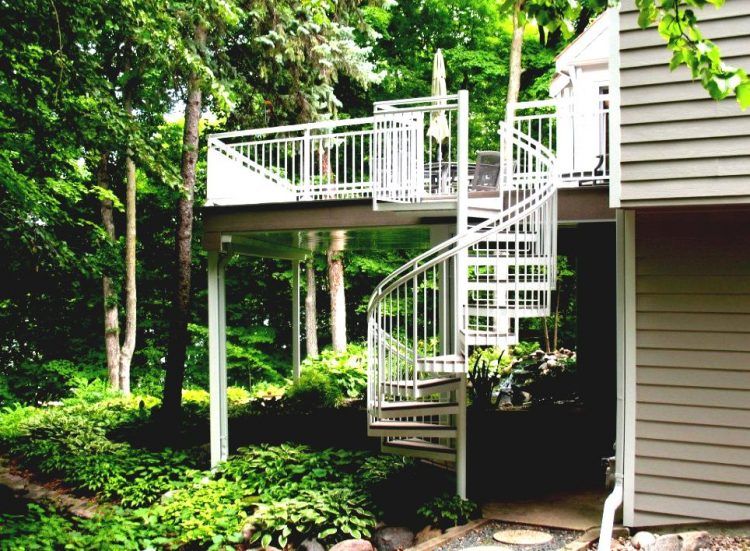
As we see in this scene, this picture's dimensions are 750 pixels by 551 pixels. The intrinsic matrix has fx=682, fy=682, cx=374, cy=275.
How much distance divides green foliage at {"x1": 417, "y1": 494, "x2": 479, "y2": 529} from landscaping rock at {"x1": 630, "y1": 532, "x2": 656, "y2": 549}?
1.48 m

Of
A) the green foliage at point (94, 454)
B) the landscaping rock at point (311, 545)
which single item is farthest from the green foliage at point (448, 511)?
the green foliage at point (94, 454)

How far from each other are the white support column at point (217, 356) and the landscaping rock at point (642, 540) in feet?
16.2

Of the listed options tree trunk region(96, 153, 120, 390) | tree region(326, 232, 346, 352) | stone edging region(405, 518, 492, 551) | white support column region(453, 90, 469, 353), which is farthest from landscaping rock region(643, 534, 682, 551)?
tree trunk region(96, 153, 120, 390)

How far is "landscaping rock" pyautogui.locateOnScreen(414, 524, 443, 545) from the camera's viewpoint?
19.5 feet

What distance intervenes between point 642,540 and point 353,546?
2318mm

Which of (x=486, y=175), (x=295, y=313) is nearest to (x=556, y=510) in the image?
(x=486, y=175)

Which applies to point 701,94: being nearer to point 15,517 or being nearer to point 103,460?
point 15,517

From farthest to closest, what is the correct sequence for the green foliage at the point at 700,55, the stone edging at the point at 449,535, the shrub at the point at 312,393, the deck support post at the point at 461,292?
the shrub at the point at 312,393 < the deck support post at the point at 461,292 < the stone edging at the point at 449,535 < the green foliage at the point at 700,55

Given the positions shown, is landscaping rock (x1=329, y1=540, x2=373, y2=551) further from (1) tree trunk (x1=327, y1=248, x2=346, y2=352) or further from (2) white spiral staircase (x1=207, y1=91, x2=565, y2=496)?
(1) tree trunk (x1=327, y1=248, x2=346, y2=352)

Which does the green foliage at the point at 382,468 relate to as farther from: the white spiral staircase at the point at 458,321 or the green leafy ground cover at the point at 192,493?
the white spiral staircase at the point at 458,321

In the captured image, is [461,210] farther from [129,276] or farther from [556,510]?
[129,276]

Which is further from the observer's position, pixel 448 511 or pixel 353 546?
pixel 448 511

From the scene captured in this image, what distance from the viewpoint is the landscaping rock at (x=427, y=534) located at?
593 cm

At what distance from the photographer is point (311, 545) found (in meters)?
5.99
